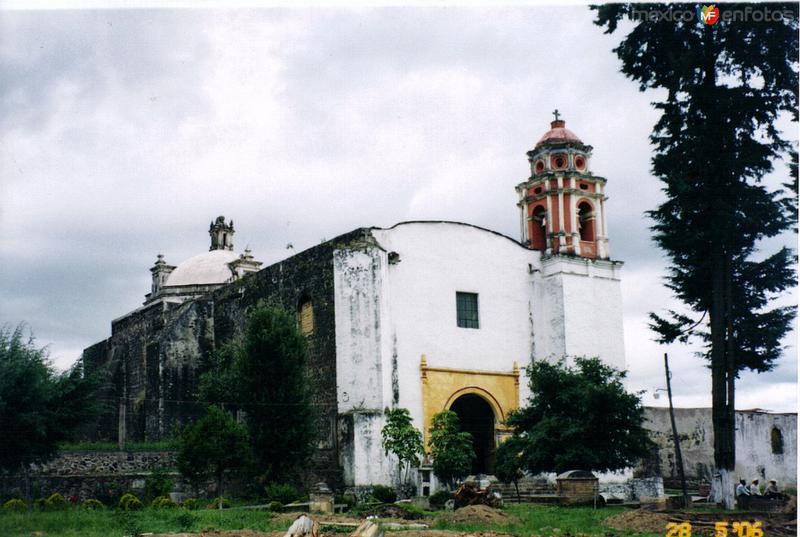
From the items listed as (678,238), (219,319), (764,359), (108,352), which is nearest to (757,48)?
(678,238)

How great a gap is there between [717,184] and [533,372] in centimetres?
632

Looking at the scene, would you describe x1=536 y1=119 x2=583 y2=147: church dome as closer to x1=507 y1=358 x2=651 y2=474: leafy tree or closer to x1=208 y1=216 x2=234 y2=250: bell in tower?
x1=507 y1=358 x2=651 y2=474: leafy tree

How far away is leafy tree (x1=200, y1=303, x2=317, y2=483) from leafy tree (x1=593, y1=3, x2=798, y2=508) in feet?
30.1

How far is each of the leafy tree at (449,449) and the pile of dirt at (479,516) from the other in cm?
638

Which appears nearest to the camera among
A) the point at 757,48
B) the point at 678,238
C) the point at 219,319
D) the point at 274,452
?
the point at 757,48

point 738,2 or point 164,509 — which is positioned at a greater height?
point 738,2

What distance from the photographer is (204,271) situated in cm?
3806

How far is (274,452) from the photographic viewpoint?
2188cm

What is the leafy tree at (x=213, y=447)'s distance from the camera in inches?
780

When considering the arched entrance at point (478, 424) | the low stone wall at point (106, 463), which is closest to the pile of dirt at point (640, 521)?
the arched entrance at point (478, 424)

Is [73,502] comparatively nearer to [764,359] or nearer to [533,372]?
[533,372]

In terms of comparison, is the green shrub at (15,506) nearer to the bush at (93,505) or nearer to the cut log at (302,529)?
the bush at (93,505)

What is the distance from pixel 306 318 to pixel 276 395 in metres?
4.91

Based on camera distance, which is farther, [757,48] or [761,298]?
[761,298]
